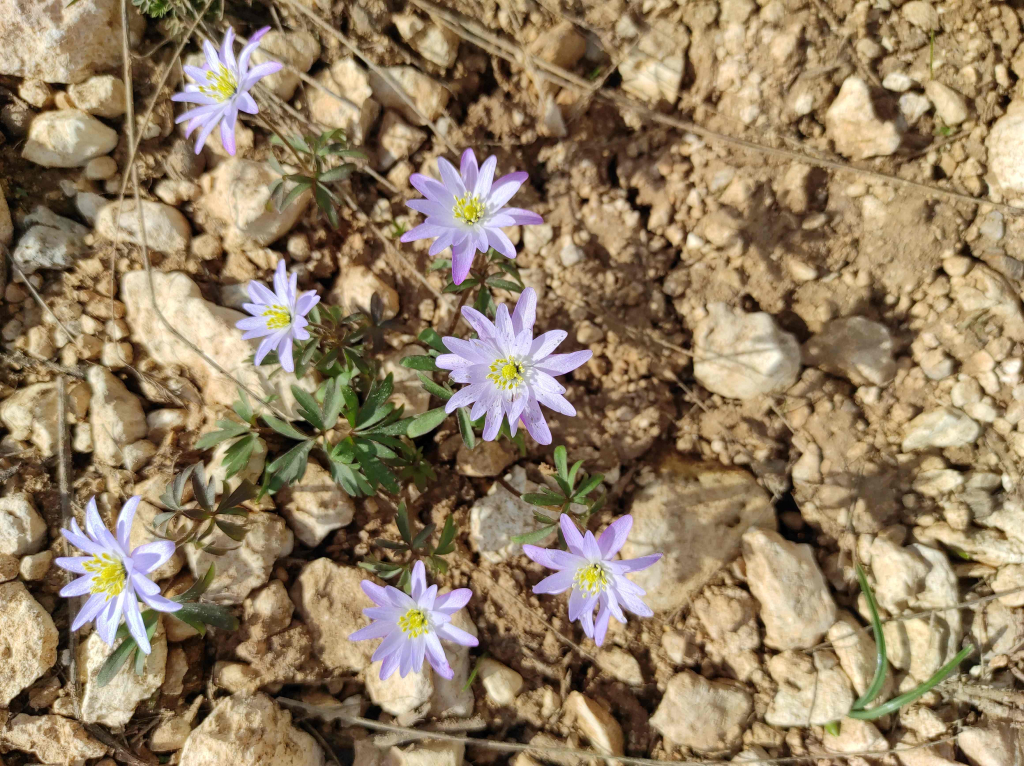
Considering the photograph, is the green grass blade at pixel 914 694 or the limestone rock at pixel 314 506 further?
the limestone rock at pixel 314 506

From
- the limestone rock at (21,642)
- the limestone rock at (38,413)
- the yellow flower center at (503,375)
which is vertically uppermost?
the yellow flower center at (503,375)

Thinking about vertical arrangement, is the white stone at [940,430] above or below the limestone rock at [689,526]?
above

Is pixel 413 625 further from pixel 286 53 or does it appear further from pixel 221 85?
pixel 286 53

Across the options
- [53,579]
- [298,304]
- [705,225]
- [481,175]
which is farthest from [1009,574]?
[53,579]

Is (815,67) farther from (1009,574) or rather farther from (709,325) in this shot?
(1009,574)

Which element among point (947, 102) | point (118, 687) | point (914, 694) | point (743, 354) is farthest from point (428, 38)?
point (914, 694)

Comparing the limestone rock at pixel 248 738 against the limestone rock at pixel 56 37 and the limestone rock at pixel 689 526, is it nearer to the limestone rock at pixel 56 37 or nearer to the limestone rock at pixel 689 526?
the limestone rock at pixel 689 526

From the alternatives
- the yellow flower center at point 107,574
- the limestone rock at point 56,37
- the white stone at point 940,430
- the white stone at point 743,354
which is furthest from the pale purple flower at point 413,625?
the limestone rock at point 56,37
